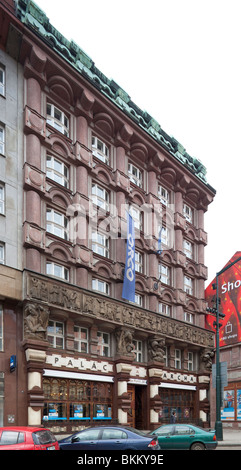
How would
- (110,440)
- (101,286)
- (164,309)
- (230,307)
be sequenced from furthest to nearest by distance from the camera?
1. (230,307)
2. (164,309)
3. (101,286)
4. (110,440)

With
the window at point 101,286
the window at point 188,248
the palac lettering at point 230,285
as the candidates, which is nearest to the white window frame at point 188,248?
the window at point 188,248

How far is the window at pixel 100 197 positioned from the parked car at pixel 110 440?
A: 22.6m

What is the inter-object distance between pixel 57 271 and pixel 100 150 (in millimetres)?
11824

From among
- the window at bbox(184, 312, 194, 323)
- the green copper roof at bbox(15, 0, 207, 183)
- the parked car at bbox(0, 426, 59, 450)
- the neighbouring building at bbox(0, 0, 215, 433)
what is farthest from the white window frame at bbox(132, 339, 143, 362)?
the parked car at bbox(0, 426, 59, 450)

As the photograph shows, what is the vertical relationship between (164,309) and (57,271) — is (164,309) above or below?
below

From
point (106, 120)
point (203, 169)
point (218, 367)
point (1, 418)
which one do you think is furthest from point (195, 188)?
point (1, 418)

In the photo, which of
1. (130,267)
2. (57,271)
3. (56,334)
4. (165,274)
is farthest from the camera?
(165,274)

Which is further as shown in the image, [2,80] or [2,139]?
[2,80]

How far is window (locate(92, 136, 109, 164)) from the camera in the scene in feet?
141

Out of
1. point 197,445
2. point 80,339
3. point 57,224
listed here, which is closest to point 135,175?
point 57,224

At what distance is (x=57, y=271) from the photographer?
3647cm

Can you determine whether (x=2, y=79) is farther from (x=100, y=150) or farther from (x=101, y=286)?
(x=101, y=286)

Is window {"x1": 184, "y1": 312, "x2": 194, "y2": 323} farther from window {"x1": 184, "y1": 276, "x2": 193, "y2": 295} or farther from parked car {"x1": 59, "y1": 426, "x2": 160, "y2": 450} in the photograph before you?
parked car {"x1": 59, "y1": 426, "x2": 160, "y2": 450}
